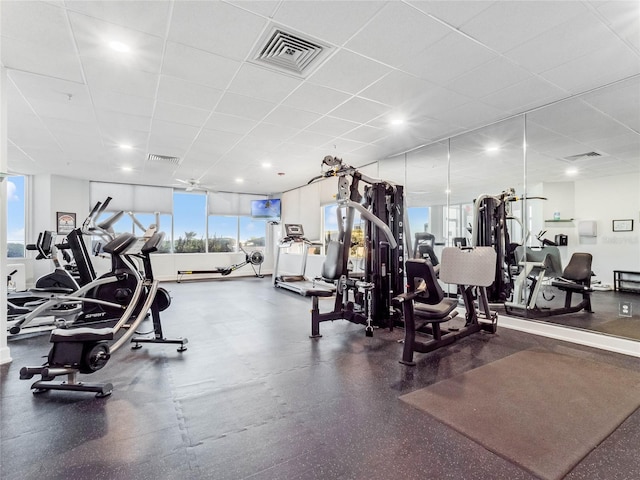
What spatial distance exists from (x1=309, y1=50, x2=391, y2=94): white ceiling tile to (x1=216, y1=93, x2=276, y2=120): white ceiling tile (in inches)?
35.3

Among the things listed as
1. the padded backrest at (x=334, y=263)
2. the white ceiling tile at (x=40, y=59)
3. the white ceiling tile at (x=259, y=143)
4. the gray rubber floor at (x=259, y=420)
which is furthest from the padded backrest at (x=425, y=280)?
the white ceiling tile at (x=40, y=59)

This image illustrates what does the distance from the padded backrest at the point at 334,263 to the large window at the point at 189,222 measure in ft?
24.4

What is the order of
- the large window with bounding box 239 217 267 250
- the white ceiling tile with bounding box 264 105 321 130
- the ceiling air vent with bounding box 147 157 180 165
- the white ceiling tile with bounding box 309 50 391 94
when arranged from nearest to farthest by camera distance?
the white ceiling tile with bounding box 309 50 391 94 → the white ceiling tile with bounding box 264 105 321 130 → the ceiling air vent with bounding box 147 157 180 165 → the large window with bounding box 239 217 267 250

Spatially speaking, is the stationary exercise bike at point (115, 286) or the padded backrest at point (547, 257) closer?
the stationary exercise bike at point (115, 286)

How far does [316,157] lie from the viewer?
6.48m

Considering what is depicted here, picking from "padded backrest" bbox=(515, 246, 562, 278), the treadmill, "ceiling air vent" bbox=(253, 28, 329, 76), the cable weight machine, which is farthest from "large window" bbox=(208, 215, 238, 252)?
"padded backrest" bbox=(515, 246, 562, 278)

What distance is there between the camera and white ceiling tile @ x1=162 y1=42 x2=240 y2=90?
2.91m

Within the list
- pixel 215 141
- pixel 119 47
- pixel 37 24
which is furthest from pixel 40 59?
pixel 215 141

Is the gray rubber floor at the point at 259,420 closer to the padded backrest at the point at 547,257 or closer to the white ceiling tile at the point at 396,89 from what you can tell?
the padded backrest at the point at 547,257

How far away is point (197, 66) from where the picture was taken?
3146mm

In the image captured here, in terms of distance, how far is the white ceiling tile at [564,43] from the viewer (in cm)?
254

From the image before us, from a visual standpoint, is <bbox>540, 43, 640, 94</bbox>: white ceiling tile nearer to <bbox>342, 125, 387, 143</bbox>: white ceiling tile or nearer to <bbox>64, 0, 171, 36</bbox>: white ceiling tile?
Answer: <bbox>342, 125, 387, 143</bbox>: white ceiling tile

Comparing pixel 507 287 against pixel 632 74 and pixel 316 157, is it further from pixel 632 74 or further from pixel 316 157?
pixel 316 157

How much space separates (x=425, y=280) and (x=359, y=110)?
244cm
